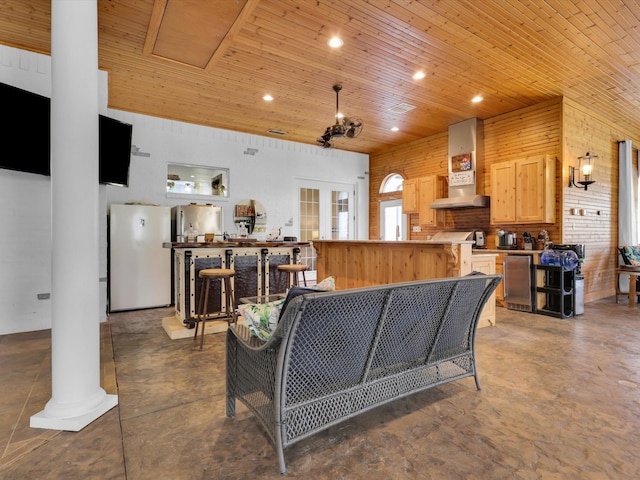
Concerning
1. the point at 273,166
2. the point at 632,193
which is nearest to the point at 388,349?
the point at 273,166

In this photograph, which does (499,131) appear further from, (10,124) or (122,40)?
(10,124)

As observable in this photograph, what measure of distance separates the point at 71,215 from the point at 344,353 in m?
1.86

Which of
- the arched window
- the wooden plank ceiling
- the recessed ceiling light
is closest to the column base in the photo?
the wooden plank ceiling

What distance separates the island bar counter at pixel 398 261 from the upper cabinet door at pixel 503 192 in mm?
1227

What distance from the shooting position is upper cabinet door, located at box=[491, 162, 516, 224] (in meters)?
5.70

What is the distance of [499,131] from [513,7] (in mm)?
3176

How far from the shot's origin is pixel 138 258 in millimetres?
5234

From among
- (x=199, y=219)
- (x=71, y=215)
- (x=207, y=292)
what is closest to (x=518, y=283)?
(x=207, y=292)

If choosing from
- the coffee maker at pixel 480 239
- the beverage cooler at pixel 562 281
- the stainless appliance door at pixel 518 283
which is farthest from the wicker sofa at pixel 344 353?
the coffee maker at pixel 480 239

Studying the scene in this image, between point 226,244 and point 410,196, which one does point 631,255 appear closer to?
point 410,196

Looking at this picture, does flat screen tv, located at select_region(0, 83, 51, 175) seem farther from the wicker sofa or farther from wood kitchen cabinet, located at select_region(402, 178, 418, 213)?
wood kitchen cabinet, located at select_region(402, 178, 418, 213)

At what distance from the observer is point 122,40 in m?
3.79

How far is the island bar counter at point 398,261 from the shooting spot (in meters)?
3.91

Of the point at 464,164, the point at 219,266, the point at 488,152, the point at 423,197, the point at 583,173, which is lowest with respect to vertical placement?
the point at 219,266
